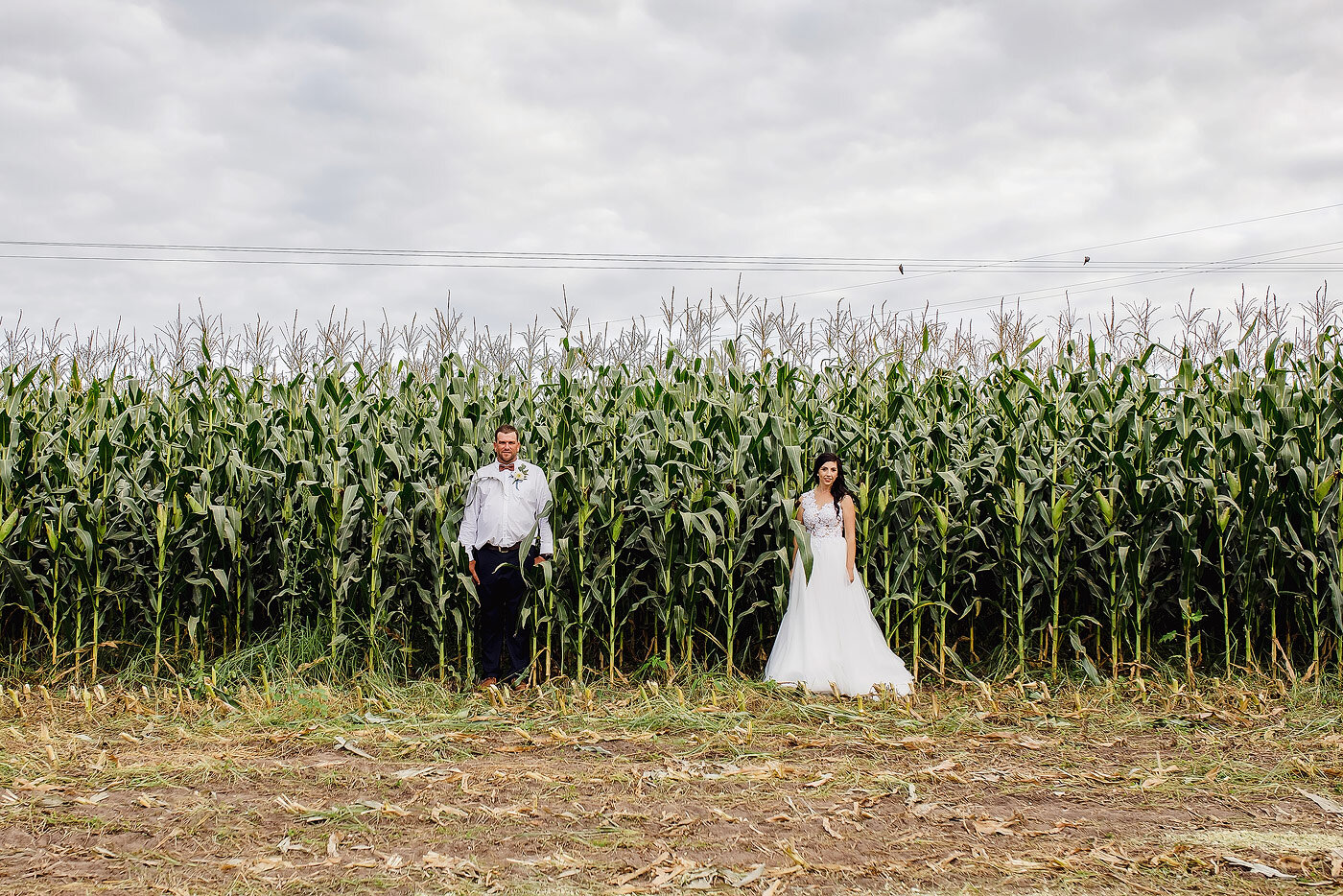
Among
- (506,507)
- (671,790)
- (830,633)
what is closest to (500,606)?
(506,507)

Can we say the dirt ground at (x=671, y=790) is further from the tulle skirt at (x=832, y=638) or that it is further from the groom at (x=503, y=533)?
the groom at (x=503, y=533)

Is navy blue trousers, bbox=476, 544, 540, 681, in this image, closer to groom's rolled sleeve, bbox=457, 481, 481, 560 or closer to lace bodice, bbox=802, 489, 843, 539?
groom's rolled sleeve, bbox=457, 481, 481, 560

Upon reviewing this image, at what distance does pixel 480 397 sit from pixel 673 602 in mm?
2111

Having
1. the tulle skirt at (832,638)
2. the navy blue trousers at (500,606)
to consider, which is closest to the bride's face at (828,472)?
the tulle skirt at (832,638)

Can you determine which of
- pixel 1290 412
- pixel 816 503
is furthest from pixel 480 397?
pixel 1290 412

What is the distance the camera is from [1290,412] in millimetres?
6070

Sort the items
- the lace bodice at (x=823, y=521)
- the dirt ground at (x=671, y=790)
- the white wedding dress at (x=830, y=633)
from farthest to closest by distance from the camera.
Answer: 1. the lace bodice at (x=823, y=521)
2. the white wedding dress at (x=830, y=633)
3. the dirt ground at (x=671, y=790)

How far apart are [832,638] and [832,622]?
3.9 inches

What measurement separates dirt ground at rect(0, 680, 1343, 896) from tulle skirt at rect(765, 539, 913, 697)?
0.18 metres

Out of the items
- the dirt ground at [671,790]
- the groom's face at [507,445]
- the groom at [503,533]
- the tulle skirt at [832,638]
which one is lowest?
the dirt ground at [671,790]

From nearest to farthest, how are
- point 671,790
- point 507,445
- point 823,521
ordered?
point 671,790 → point 507,445 → point 823,521

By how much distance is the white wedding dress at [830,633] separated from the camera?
5.71 metres

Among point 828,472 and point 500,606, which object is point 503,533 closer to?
point 500,606

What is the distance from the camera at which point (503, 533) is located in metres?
5.77
